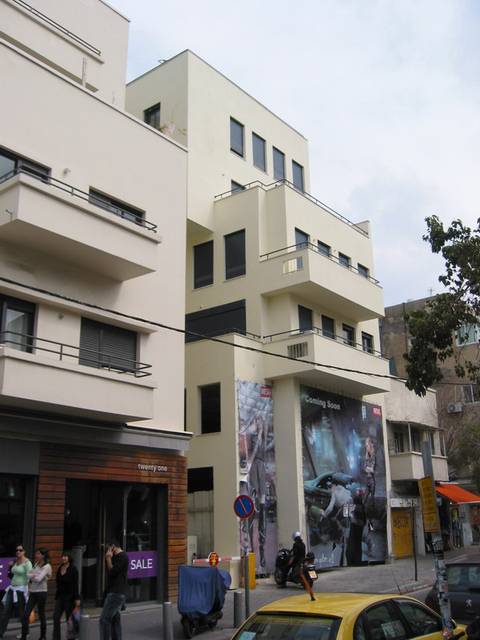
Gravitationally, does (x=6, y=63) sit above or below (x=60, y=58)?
below

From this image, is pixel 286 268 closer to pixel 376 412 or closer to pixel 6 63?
pixel 376 412

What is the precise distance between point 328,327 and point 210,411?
6.46 m

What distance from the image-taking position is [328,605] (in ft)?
22.2

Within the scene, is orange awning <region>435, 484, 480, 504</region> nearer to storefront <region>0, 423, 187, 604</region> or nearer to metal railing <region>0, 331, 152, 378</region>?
storefront <region>0, 423, 187, 604</region>

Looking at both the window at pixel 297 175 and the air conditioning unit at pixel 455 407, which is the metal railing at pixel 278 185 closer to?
the window at pixel 297 175

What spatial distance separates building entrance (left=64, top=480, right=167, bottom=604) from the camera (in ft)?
53.5

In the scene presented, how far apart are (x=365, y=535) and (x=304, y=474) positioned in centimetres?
464

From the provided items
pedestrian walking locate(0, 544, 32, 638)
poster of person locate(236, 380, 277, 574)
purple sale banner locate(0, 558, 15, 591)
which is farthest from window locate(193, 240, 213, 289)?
pedestrian walking locate(0, 544, 32, 638)

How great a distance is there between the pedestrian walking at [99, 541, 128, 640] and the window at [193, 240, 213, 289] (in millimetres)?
16485

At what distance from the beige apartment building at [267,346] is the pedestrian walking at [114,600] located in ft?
34.7

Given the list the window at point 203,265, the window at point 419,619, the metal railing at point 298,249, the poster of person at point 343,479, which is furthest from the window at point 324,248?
the window at point 419,619

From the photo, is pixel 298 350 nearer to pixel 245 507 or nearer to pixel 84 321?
pixel 84 321

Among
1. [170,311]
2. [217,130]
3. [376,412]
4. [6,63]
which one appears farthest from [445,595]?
[217,130]

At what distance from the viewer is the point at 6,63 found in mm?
15969
